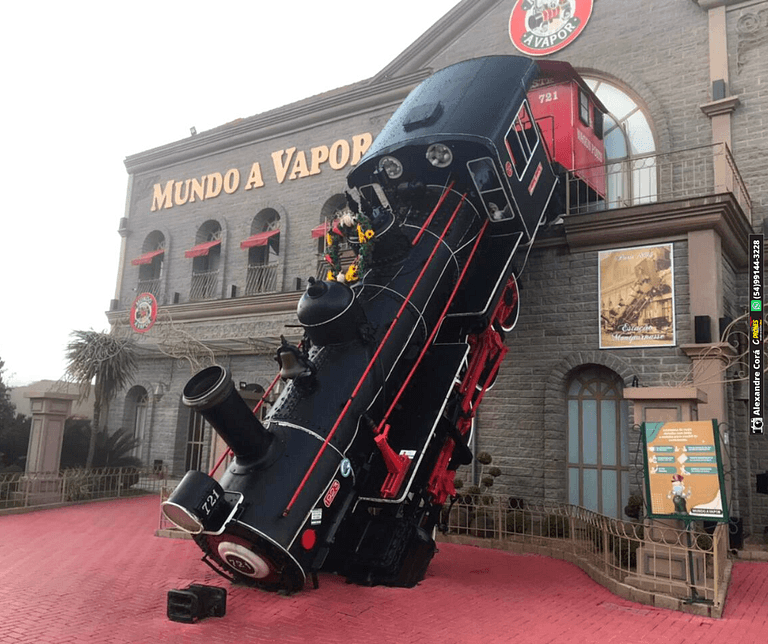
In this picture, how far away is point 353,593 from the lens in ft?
25.2

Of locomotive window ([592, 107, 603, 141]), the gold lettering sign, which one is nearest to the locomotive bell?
locomotive window ([592, 107, 603, 141])

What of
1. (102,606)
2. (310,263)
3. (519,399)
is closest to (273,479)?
(102,606)

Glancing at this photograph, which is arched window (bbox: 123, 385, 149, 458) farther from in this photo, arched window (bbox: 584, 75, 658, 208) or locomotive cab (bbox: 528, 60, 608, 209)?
arched window (bbox: 584, 75, 658, 208)

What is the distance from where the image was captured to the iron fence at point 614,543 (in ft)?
25.3

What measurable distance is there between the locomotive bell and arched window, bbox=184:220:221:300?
13.1 metres

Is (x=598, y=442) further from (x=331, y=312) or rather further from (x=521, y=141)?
(x=331, y=312)

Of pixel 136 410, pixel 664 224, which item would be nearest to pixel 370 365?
pixel 664 224

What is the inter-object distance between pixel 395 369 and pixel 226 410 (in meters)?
2.76

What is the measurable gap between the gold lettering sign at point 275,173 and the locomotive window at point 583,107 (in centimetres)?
664

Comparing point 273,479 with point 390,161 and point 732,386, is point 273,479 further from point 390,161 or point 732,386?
point 732,386

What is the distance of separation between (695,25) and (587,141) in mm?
3572

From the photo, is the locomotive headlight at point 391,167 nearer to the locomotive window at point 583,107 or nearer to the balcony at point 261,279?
the locomotive window at point 583,107

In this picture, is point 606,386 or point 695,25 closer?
point 606,386

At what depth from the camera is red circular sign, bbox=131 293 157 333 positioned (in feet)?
67.5
